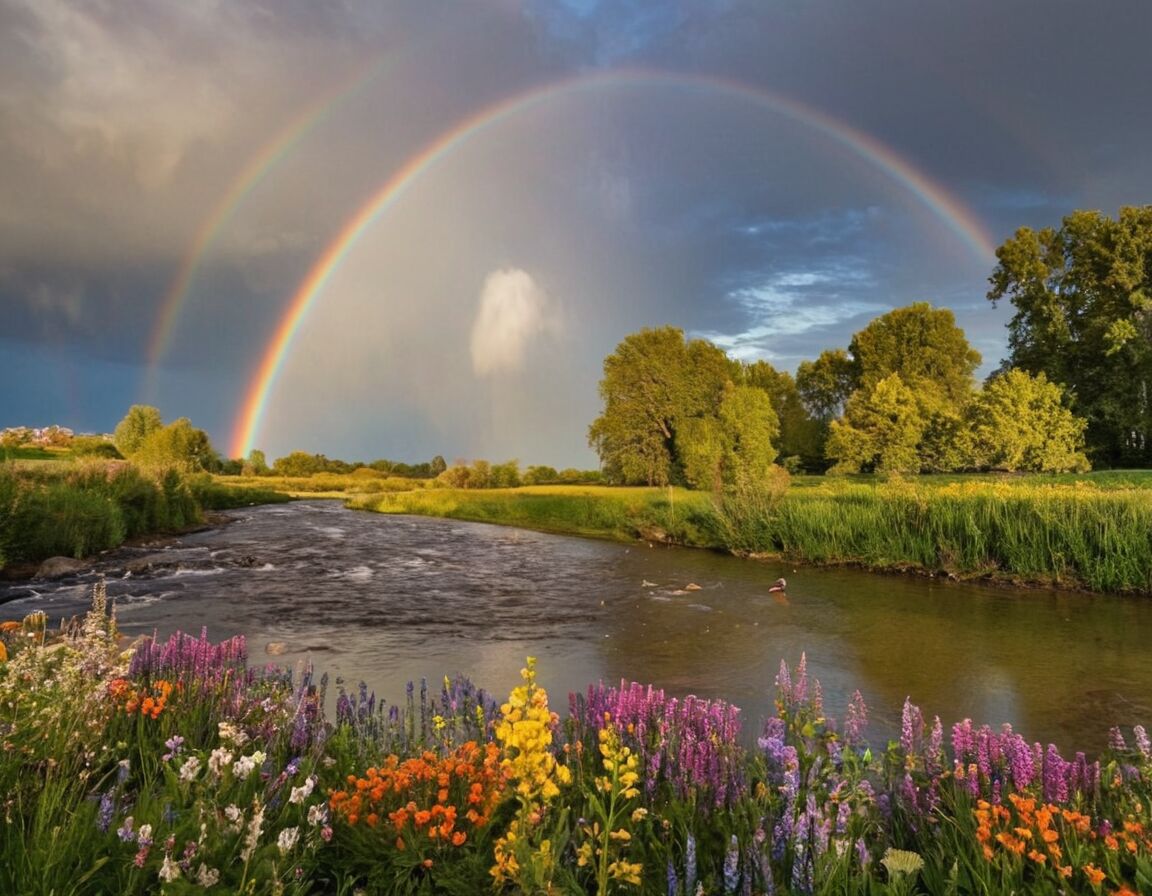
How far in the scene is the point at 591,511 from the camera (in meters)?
33.9

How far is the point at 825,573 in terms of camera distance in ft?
61.9

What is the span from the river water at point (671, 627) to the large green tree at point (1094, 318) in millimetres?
35586

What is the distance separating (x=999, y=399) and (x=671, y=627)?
107 feet

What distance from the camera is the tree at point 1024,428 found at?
36.8 meters

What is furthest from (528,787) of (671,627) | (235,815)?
(671,627)

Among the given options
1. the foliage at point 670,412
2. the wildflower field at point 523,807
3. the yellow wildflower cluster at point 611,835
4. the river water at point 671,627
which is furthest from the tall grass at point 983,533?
the foliage at point 670,412

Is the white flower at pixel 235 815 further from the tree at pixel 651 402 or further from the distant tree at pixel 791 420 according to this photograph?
the distant tree at pixel 791 420

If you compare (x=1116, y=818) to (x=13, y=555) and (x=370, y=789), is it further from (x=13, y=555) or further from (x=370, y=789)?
(x=13, y=555)

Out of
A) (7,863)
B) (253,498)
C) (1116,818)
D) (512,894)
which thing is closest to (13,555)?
(7,863)

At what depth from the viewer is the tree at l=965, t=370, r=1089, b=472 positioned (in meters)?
36.8

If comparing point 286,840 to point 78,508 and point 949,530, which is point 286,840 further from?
point 78,508

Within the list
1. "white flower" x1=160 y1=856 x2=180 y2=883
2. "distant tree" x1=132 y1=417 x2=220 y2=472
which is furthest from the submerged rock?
"distant tree" x1=132 y1=417 x2=220 y2=472

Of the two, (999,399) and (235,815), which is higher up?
(999,399)

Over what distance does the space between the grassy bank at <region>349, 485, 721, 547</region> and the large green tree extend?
92.6 feet
